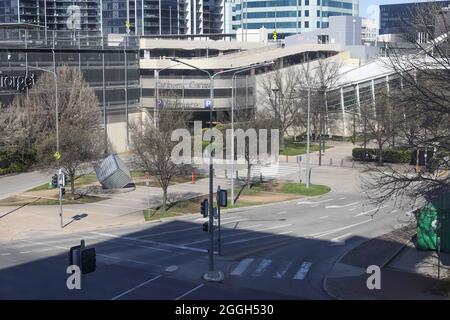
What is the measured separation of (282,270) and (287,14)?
12293 cm

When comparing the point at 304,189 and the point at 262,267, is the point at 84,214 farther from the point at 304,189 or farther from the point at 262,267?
the point at 304,189

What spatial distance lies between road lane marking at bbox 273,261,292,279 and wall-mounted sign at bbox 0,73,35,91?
37292 mm

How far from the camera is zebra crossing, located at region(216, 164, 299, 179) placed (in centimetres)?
5372

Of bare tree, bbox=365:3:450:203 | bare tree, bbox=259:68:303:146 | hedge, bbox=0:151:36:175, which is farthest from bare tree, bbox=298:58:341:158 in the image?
bare tree, bbox=365:3:450:203

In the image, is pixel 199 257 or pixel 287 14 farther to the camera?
pixel 287 14

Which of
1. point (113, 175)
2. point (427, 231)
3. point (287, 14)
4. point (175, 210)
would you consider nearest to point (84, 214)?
point (175, 210)

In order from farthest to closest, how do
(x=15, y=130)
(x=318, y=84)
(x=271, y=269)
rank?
(x=318, y=84) → (x=15, y=130) → (x=271, y=269)

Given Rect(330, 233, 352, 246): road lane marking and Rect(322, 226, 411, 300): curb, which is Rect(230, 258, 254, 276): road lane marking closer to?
Rect(322, 226, 411, 300): curb

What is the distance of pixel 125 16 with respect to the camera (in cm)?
15750

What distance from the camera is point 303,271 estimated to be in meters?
25.4

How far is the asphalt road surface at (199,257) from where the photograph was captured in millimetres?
22172

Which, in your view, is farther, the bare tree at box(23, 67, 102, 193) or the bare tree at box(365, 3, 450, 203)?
the bare tree at box(23, 67, 102, 193)

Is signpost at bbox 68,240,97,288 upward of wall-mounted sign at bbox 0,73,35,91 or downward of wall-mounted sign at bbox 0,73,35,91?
downward

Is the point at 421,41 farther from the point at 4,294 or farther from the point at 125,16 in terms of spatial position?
the point at 125,16
